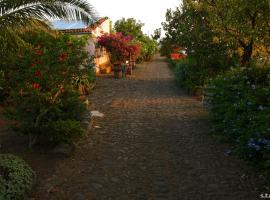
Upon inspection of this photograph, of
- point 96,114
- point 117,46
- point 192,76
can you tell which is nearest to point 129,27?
point 117,46

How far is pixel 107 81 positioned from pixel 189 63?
5.17 metres

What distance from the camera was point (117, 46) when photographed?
77.2 feet

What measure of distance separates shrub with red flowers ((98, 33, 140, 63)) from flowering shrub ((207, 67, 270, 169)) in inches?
524

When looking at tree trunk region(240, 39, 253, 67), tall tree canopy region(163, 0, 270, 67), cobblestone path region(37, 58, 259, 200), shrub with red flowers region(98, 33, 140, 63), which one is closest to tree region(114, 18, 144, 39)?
shrub with red flowers region(98, 33, 140, 63)

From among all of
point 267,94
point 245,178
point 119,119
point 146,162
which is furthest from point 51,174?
point 119,119

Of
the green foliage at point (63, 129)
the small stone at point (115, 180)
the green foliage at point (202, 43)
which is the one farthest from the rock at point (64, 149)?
the green foliage at point (202, 43)

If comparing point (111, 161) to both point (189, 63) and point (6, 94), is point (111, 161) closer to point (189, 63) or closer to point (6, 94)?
point (6, 94)

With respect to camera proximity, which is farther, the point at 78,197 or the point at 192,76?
the point at 192,76

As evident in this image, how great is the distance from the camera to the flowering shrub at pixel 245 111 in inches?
238

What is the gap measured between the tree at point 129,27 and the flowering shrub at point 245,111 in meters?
30.6

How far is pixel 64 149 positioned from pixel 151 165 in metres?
1.68

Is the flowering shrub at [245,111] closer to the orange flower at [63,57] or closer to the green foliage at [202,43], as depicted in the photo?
the orange flower at [63,57]

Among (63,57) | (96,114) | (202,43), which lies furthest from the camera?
(202,43)

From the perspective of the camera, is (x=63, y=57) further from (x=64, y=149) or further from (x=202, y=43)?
(x=202, y=43)
